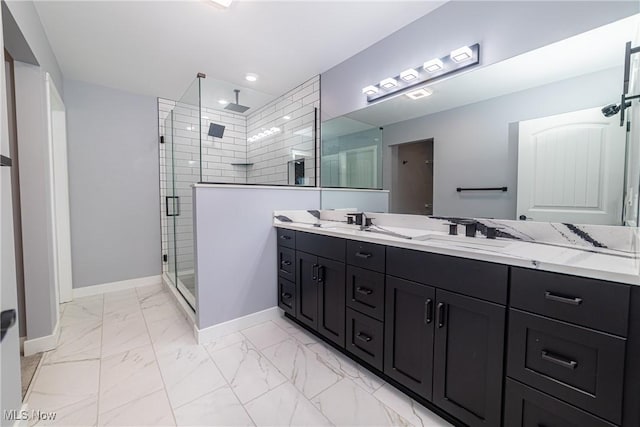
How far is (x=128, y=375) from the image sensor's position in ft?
5.53

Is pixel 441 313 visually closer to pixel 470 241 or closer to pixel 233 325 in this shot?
pixel 470 241

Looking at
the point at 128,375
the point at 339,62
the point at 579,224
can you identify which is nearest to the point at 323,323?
the point at 128,375

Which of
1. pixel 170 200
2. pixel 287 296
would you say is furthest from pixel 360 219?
pixel 170 200

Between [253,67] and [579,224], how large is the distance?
277 centimetres

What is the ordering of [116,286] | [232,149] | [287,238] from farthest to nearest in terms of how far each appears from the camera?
[232,149]
[116,286]
[287,238]

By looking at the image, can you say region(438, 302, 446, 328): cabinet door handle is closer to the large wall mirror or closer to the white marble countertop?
the white marble countertop

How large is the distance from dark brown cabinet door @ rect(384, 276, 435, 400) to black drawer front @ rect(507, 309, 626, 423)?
0.35 m

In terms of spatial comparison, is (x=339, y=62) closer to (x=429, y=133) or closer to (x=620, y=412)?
(x=429, y=133)

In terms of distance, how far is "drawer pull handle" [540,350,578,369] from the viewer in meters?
0.92

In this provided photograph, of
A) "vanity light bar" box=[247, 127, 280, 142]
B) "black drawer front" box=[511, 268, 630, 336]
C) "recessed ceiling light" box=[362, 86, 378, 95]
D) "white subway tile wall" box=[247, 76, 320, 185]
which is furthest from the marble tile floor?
"vanity light bar" box=[247, 127, 280, 142]

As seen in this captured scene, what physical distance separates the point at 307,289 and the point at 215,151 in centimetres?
184

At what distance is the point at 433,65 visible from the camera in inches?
71.2

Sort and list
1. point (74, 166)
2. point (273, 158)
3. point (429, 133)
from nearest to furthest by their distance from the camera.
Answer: point (429, 133)
point (74, 166)
point (273, 158)

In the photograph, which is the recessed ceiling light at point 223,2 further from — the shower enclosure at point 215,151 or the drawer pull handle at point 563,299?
the drawer pull handle at point 563,299
